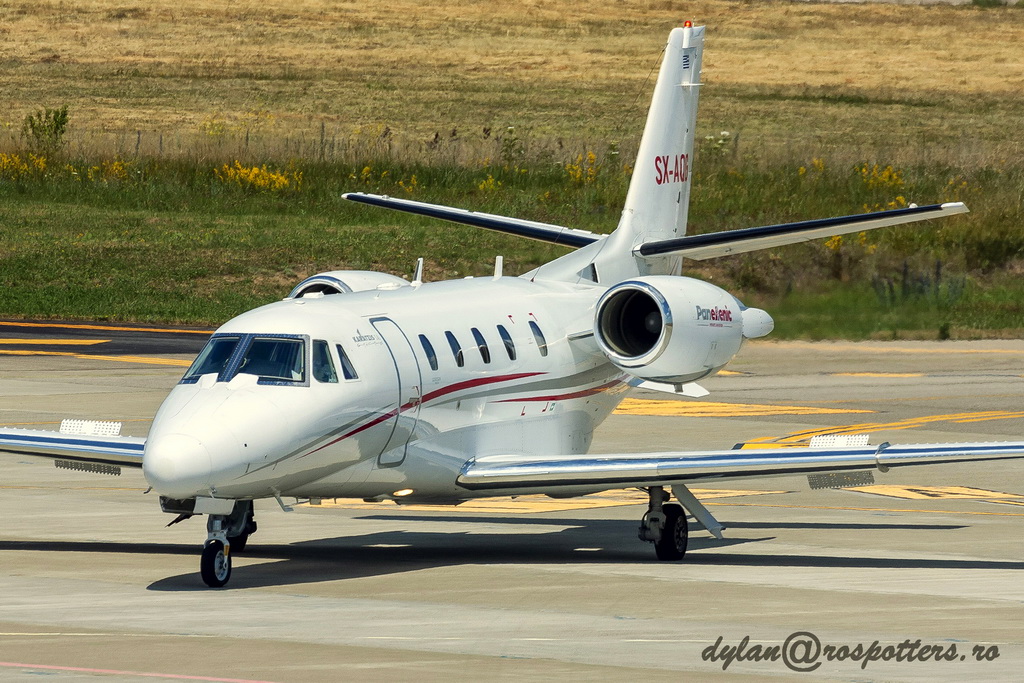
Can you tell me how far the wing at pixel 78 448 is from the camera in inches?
809

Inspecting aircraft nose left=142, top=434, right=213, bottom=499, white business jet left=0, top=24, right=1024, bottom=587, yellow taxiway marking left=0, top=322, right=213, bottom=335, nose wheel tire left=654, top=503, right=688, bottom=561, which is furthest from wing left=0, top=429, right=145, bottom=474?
yellow taxiway marking left=0, top=322, right=213, bottom=335

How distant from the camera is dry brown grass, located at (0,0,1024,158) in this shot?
258 ft

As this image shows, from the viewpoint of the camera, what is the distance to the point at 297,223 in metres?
58.5

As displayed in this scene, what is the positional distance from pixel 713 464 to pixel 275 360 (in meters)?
4.88

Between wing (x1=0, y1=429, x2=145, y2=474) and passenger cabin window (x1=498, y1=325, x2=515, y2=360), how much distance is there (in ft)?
14.4

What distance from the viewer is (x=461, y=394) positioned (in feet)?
68.6

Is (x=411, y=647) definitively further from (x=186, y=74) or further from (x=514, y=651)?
(x=186, y=74)

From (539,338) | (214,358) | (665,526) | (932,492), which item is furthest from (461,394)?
(932,492)

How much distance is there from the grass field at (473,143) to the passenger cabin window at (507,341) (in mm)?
13360

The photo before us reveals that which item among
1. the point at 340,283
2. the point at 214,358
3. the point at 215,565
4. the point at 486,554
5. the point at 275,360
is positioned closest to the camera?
the point at 215,565

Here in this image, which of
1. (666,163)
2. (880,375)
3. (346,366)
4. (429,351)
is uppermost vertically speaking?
(666,163)

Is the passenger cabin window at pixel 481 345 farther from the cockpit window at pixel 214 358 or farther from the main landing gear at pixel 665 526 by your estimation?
the cockpit window at pixel 214 358

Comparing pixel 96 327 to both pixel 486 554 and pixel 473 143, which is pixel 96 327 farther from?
pixel 486 554

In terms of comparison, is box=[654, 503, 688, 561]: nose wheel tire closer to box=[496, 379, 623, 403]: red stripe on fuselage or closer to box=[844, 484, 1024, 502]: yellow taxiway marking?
box=[496, 379, 623, 403]: red stripe on fuselage
